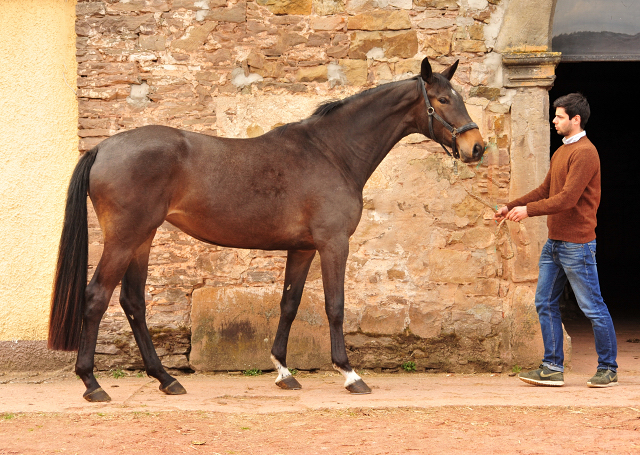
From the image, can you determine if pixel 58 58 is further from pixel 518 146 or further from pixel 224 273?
pixel 518 146

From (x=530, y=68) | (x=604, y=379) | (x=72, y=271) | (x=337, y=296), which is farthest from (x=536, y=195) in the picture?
(x=72, y=271)

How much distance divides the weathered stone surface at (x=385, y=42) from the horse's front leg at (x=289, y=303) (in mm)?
1933

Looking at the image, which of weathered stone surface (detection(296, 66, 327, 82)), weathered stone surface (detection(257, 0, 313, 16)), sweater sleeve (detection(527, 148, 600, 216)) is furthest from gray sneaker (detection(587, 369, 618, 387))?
weathered stone surface (detection(257, 0, 313, 16))

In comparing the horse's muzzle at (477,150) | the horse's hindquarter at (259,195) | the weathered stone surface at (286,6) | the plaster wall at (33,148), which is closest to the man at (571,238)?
the horse's muzzle at (477,150)

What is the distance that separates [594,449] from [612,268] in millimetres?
12666

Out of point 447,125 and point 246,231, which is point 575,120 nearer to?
point 447,125

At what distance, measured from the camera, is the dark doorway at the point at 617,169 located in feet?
40.9

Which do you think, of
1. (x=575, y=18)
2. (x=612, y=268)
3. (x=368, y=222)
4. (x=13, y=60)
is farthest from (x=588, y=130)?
(x=13, y=60)

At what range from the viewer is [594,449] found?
3.33 m

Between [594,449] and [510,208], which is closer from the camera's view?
[594,449]

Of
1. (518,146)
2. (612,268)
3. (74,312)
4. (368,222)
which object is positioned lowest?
(612,268)

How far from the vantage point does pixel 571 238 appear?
4.70 meters

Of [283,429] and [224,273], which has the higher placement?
[224,273]

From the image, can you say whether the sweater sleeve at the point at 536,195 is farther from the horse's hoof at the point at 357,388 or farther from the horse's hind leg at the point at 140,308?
the horse's hind leg at the point at 140,308
